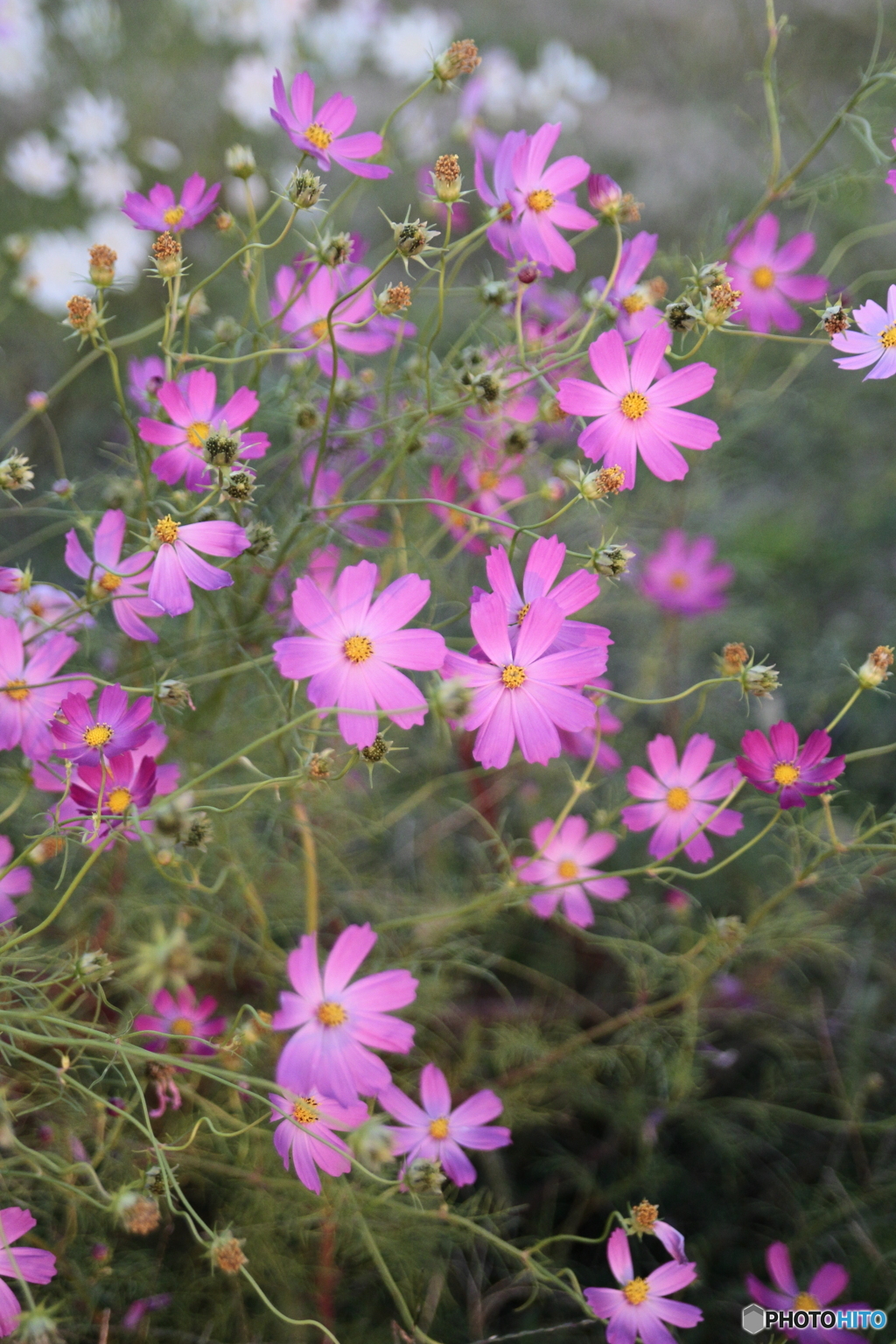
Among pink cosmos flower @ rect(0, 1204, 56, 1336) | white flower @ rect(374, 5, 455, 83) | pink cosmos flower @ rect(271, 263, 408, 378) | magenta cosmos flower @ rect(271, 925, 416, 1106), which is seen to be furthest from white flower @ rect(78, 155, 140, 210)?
pink cosmos flower @ rect(0, 1204, 56, 1336)

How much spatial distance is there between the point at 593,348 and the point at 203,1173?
0.90 metres

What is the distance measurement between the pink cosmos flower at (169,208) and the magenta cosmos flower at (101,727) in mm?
375

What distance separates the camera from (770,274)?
1054mm

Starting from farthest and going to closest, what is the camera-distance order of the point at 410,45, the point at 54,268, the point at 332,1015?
the point at 410,45 < the point at 54,268 < the point at 332,1015

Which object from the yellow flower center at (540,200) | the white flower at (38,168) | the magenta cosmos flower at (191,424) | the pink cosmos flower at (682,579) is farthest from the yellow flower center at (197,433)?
the white flower at (38,168)

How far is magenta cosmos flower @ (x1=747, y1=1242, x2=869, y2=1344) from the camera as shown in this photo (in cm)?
87

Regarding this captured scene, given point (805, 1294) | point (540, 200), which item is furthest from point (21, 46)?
point (805, 1294)

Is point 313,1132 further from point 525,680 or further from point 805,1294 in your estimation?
point 805,1294

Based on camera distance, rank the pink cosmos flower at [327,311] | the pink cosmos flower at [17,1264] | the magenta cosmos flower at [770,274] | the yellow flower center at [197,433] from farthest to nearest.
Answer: the magenta cosmos flower at [770,274] < the pink cosmos flower at [327,311] < the yellow flower center at [197,433] < the pink cosmos flower at [17,1264]

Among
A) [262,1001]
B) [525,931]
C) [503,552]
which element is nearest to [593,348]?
[503,552]

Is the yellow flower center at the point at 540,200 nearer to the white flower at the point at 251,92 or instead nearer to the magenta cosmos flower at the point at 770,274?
the magenta cosmos flower at the point at 770,274

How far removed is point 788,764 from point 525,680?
0.83 feet

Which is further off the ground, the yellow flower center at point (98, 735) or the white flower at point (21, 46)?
the white flower at point (21, 46)

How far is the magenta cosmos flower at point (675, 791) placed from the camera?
86 centimetres
